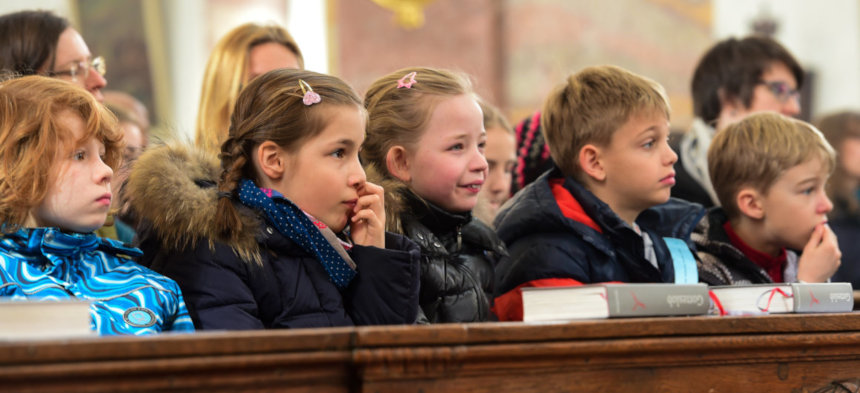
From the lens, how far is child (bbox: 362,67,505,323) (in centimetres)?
262

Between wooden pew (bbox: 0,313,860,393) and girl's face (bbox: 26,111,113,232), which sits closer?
wooden pew (bbox: 0,313,860,393)

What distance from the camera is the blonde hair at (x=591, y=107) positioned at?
9.55ft

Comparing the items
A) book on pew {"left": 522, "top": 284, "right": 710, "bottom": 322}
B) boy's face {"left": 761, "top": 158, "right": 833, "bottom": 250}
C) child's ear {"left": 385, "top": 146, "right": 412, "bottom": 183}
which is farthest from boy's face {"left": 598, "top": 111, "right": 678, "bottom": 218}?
book on pew {"left": 522, "top": 284, "right": 710, "bottom": 322}

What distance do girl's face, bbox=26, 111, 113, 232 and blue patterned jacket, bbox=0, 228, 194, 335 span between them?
0.13 feet

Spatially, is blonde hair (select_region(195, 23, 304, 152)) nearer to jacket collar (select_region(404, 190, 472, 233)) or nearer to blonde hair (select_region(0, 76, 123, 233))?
jacket collar (select_region(404, 190, 472, 233))

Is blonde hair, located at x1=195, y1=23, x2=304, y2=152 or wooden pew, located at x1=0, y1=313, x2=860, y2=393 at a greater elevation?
blonde hair, located at x1=195, y1=23, x2=304, y2=152

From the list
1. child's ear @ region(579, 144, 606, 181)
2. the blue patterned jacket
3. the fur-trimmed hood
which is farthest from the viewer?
child's ear @ region(579, 144, 606, 181)

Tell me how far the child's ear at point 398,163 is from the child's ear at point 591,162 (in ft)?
1.88

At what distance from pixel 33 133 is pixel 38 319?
0.70 metres

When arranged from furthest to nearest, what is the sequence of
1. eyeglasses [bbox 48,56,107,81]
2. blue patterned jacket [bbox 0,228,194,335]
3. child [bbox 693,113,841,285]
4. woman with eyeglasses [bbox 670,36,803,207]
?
woman with eyeglasses [bbox 670,36,803,207], child [bbox 693,113,841,285], eyeglasses [bbox 48,56,107,81], blue patterned jacket [bbox 0,228,194,335]

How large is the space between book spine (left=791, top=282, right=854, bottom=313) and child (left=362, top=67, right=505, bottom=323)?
2.72 ft

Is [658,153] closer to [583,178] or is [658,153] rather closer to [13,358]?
[583,178]

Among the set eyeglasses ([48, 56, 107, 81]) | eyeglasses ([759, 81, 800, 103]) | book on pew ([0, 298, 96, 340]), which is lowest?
book on pew ([0, 298, 96, 340])

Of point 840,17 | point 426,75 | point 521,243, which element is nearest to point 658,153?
point 521,243
